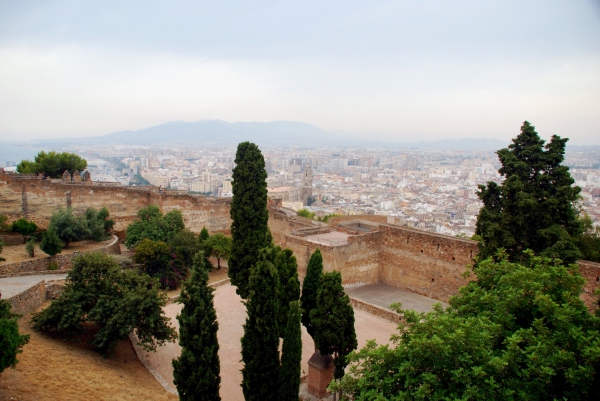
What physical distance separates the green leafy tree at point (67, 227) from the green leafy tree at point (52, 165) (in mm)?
10853

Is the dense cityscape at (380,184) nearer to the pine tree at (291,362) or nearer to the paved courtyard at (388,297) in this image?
the paved courtyard at (388,297)

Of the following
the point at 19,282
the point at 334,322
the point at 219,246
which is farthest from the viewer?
the point at 219,246

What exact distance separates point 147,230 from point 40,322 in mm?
9042

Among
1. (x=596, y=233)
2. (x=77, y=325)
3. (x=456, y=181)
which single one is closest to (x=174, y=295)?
(x=77, y=325)

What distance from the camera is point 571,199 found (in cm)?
1266

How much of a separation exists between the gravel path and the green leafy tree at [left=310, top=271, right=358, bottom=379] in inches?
372

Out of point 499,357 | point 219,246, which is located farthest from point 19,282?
point 499,357

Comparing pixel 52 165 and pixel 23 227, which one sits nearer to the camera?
pixel 23 227

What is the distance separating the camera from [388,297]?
18.1 m

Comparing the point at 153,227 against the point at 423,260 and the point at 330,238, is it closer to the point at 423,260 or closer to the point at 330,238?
the point at 330,238

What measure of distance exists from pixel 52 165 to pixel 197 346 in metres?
24.6

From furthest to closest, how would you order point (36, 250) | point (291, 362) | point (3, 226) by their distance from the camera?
point (3, 226) → point (36, 250) → point (291, 362)

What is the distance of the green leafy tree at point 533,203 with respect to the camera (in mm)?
12805

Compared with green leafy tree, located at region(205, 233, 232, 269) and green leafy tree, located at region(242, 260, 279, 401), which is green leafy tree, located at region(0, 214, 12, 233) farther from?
green leafy tree, located at region(242, 260, 279, 401)
